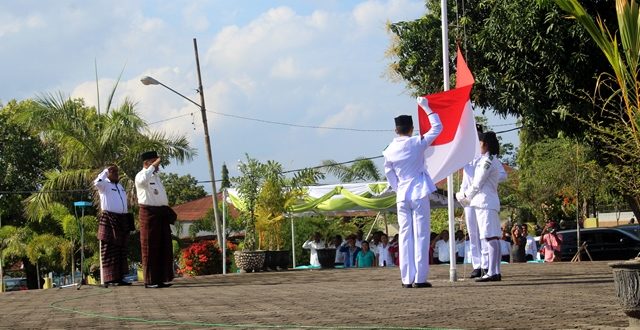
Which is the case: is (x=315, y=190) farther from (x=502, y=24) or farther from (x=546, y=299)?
(x=546, y=299)

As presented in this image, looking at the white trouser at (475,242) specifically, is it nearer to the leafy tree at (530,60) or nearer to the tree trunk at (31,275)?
the leafy tree at (530,60)

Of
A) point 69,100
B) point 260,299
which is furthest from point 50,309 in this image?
point 69,100

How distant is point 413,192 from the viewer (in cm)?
1131

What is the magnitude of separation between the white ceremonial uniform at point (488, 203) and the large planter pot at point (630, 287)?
19.3 feet

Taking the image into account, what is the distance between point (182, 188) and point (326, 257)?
203 ft

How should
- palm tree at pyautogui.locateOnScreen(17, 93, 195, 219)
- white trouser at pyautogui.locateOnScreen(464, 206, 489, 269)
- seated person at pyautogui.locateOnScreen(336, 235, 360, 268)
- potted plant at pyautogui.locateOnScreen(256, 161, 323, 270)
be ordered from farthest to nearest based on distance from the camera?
palm tree at pyautogui.locateOnScreen(17, 93, 195, 219) < seated person at pyautogui.locateOnScreen(336, 235, 360, 268) < potted plant at pyautogui.locateOnScreen(256, 161, 323, 270) < white trouser at pyautogui.locateOnScreen(464, 206, 489, 269)

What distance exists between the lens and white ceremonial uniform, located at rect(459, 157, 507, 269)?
12.4 metres

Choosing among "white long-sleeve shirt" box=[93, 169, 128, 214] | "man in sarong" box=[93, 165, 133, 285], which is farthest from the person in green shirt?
"white long-sleeve shirt" box=[93, 169, 128, 214]

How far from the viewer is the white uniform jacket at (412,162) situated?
11.2m

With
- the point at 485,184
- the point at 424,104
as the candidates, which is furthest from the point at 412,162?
the point at 485,184

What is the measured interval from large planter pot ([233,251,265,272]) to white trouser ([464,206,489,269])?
32.0ft

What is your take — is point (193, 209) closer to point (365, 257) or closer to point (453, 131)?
point (365, 257)

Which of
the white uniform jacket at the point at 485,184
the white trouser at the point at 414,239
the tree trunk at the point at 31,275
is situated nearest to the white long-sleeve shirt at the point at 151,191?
the white trouser at the point at 414,239

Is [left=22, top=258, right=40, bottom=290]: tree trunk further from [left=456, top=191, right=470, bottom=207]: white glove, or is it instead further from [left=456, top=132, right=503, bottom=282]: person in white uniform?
[left=456, top=132, right=503, bottom=282]: person in white uniform
